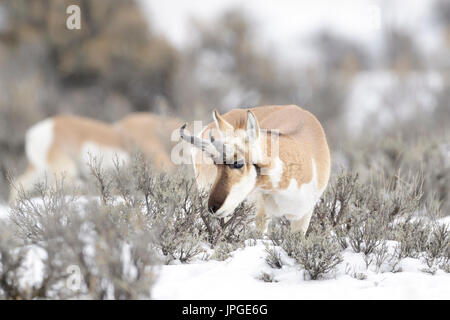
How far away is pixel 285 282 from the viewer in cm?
333

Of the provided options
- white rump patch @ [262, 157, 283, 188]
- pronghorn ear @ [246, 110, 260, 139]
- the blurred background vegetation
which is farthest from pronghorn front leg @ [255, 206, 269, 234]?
the blurred background vegetation

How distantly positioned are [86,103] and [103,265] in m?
15.0

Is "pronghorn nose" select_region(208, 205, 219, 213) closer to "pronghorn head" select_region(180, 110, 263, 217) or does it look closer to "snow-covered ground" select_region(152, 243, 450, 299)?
"pronghorn head" select_region(180, 110, 263, 217)

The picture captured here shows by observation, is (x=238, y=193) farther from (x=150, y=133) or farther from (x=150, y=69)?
(x=150, y=69)

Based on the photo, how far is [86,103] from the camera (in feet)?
56.2

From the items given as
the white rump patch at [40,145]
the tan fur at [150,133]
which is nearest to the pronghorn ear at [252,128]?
the tan fur at [150,133]

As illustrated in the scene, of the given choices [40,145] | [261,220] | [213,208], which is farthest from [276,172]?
[40,145]

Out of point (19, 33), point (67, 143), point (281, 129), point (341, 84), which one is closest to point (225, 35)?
point (341, 84)

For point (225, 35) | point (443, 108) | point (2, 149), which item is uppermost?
point (225, 35)

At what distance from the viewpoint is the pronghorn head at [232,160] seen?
3.61 m

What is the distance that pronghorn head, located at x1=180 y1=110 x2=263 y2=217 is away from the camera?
3.61 m

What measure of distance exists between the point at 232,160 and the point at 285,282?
88 cm
